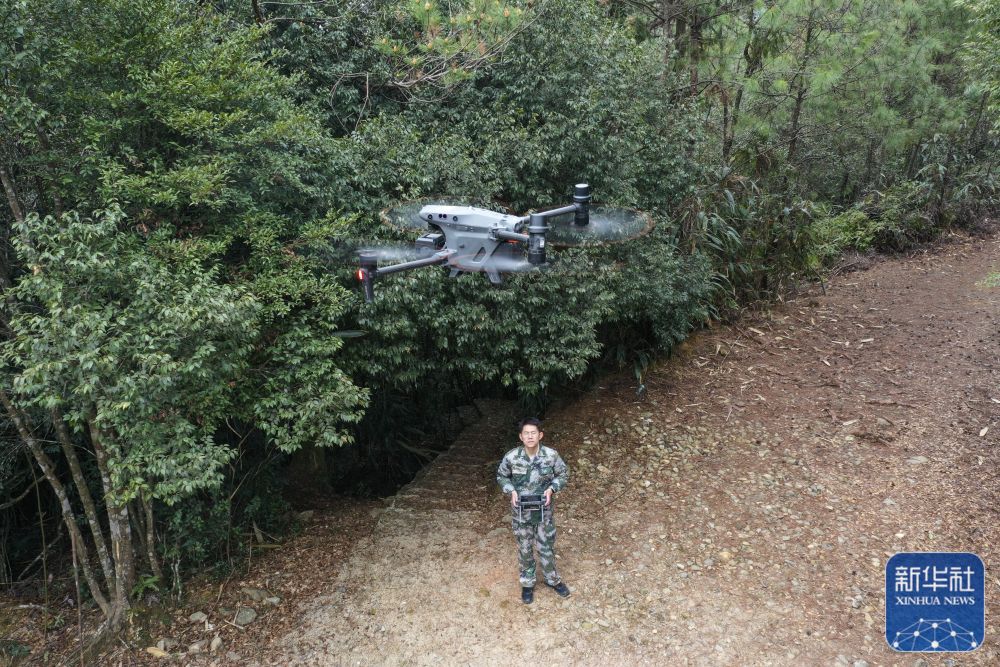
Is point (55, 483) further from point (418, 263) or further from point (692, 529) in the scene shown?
point (692, 529)

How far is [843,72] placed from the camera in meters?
9.80

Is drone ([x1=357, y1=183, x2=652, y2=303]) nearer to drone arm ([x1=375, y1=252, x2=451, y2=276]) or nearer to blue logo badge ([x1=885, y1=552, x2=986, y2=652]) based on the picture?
drone arm ([x1=375, y1=252, x2=451, y2=276])

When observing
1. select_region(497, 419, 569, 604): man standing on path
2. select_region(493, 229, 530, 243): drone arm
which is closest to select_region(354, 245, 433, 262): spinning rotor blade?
select_region(493, 229, 530, 243): drone arm

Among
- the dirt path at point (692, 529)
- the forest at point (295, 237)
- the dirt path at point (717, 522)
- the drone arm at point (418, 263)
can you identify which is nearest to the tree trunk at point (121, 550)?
the forest at point (295, 237)

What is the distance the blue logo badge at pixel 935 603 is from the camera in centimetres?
413

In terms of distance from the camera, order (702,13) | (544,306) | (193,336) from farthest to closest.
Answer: (702,13), (544,306), (193,336)

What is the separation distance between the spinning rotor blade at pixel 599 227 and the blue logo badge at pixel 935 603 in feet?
9.59

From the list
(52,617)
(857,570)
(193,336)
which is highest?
(193,336)

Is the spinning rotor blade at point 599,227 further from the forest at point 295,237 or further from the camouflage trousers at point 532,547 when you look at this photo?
the camouflage trousers at point 532,547

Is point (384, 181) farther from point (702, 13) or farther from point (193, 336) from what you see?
point (702, 13)

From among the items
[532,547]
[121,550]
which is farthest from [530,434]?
[121,550]

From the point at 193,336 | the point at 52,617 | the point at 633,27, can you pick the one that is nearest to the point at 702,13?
the point at 633,27

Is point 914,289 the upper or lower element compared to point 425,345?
lower

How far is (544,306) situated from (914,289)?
7.17 metres
